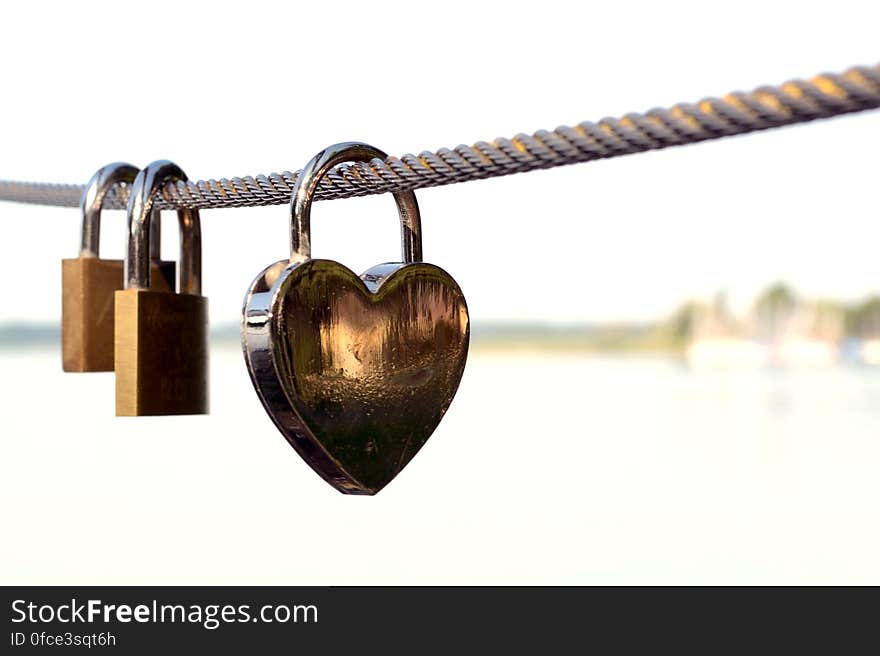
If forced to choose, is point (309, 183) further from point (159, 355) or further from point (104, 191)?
point (104, 191)

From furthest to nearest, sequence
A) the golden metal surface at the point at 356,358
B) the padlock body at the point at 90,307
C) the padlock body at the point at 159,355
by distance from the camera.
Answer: the padlock body at the point at 90,307, the padlock body at the point at 159,355, the golden metal surface at the point at 356,358

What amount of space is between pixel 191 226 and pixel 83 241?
0.14 metres

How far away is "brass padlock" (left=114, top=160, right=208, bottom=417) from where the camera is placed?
3.48ft

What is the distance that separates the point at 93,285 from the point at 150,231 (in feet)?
0.43

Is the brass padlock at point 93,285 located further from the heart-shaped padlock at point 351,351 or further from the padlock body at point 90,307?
the heart-shaped padlock at point 351,351

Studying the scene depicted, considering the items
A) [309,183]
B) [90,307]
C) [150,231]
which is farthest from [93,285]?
[309,183]

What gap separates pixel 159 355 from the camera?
1.08 metres

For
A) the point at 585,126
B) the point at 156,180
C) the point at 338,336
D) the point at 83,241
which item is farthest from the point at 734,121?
the point at 83,241

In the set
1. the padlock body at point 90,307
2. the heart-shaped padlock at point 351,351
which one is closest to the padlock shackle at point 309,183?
the heart-shaped padlock at point 351,351

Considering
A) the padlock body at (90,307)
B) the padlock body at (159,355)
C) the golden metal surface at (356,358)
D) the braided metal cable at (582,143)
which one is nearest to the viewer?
the braided metal cable at (582,143)

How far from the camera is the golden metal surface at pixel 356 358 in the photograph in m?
0.85

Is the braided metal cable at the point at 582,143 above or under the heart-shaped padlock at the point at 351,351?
above

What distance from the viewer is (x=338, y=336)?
2.94 ft

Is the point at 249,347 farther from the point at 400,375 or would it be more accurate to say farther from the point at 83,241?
the point at 83,241
